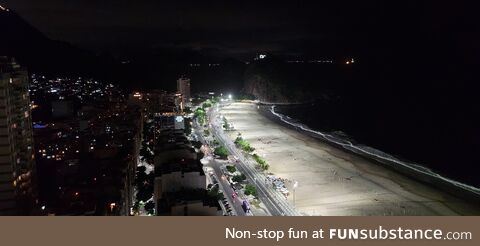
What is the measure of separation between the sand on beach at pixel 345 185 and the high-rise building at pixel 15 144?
16649mm

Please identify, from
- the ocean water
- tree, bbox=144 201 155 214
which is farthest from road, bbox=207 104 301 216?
the ocean water

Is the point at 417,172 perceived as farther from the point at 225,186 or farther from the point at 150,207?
the point at 150,207

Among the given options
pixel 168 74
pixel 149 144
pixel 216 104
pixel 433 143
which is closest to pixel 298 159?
pixel 149 144

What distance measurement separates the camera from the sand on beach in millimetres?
26750

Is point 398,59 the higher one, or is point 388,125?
point 398,59

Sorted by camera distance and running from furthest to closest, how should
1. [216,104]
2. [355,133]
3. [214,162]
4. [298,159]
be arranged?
[216,104]
[355,133]
[298,159]
[214,162]

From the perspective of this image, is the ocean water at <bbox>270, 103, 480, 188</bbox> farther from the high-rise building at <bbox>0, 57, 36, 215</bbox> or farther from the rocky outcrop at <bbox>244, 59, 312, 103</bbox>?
the high-rise building at <bbox>0, 57, 36, 215</bbox>

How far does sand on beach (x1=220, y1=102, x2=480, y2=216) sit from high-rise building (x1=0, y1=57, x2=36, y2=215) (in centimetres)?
A: 1665

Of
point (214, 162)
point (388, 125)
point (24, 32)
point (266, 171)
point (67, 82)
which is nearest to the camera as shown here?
point (266, 171)

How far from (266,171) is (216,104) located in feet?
173

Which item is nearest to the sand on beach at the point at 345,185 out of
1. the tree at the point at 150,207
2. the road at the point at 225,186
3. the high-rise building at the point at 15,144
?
the road at the point at 225,186

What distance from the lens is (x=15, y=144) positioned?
24000 millimetres

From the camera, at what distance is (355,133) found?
60.3 metres

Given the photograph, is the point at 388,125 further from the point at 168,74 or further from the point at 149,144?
the point at 168,74
